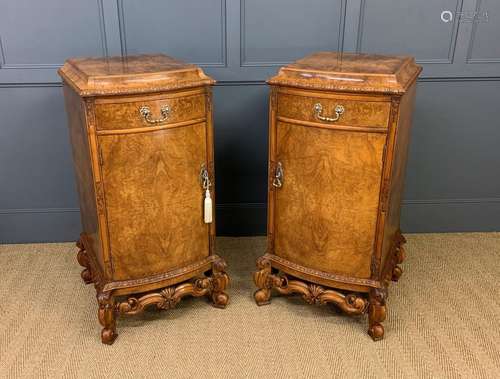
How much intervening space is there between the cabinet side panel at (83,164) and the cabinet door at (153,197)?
0.27ft

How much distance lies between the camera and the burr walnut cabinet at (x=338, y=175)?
1.75 meters

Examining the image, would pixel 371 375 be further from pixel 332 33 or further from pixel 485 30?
pixel 485 30

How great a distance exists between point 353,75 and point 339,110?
127mm

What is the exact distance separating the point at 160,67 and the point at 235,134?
30.5 inches

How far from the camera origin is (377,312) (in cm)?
196

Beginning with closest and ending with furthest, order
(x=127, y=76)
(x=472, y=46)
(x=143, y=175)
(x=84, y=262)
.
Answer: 1. (x=127, y=76)
2. (x=143, y=175)
3. (x=84, y=262)
4. (x=472, y=46)

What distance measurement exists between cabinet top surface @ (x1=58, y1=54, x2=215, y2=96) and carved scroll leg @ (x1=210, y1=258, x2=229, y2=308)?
0.76 metres

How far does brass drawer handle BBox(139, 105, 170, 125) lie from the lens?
1753mm

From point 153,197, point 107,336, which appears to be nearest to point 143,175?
point 153,197

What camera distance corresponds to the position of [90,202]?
1951 millimetres

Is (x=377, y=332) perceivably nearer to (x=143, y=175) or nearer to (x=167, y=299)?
(x=167, y=299)

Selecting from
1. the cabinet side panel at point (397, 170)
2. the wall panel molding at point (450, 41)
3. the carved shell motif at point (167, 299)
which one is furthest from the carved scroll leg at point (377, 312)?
the wall panel molding at point (450, 41)

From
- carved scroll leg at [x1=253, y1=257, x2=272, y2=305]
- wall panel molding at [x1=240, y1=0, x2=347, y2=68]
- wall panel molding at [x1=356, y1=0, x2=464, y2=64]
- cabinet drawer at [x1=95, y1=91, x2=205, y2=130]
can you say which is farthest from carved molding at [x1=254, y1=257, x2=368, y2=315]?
wall panel molding at [x1=356, y1=0, x2=464, y2=64]

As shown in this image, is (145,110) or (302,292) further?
(302,292)
